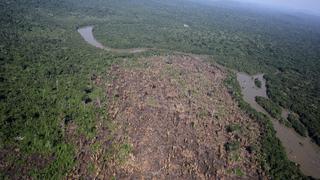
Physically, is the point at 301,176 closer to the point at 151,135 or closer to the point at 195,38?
the point at 151,135

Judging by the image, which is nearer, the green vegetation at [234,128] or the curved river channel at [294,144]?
the curved river channel at [294,144]

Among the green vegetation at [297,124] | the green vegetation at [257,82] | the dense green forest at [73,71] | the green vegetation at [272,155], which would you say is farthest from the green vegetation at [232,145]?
the green vegetation at [257,82]

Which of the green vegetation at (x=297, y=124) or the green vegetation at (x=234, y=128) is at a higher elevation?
the green vegetation at (x=234, y=128)

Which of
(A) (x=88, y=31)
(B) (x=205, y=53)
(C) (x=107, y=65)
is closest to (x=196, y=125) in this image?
(C) (x=107, y=65)

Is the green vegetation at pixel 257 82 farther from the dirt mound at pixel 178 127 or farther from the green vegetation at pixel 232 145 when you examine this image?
the green vegetation at pixel 232 145

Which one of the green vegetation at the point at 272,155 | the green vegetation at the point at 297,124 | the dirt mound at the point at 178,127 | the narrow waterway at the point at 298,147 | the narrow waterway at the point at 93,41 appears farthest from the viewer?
the narrow waterway at the point at 93,41

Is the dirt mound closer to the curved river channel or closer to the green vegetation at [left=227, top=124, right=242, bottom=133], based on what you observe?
the green vegetation at [left=227, top=124, right=242, bottom=133]

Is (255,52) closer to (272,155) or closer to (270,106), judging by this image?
(270,106)
